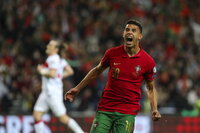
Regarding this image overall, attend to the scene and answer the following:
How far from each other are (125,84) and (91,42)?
10394 millimetres

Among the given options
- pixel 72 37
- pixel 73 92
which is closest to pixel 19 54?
pixel 72 37

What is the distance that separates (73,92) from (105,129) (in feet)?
2.28

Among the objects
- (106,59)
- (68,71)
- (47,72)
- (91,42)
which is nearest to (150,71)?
(106,59)

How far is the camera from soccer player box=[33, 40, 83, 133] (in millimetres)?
12047

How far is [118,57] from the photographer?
26.6 feet

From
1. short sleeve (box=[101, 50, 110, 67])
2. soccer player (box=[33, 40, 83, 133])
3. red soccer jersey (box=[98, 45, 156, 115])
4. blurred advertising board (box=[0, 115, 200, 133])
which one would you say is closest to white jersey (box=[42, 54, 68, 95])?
soccer player (box=[33, 40, 83, 133])

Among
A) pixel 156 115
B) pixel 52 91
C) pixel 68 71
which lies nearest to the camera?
pixel 156 115

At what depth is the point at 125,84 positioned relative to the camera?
8.07m

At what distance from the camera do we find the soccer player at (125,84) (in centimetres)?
→ 803

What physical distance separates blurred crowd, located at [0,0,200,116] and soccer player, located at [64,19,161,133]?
788cm

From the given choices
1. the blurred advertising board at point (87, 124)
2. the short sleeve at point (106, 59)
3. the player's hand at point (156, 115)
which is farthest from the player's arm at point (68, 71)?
the player's hand at point (156, 115)

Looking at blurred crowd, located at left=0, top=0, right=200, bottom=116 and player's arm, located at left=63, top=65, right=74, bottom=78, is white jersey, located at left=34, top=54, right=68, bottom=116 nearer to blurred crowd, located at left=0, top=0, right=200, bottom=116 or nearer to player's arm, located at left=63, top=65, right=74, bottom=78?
player's arm, located at left=63, top=65, right=74, bottom=78

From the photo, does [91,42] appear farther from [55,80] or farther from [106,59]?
[106,59]

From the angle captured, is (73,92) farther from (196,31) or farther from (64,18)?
(196,31)
